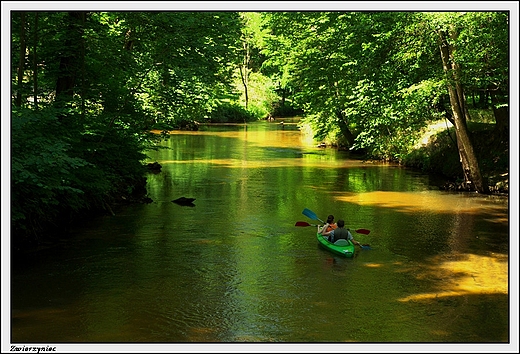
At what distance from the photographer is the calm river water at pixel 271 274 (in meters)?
9.95

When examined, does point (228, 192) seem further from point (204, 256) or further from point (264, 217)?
point (204, 256)

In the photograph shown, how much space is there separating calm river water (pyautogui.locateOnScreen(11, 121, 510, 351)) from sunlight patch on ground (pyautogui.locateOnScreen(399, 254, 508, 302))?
4 centimetres

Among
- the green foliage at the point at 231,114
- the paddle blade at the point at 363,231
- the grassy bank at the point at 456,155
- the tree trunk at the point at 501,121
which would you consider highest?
the green foliage at the point at 231,114

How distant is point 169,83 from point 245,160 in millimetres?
12291

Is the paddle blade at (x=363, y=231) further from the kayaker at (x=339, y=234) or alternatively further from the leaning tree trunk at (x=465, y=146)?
the leaning tree trunk at (x=465, y=146)

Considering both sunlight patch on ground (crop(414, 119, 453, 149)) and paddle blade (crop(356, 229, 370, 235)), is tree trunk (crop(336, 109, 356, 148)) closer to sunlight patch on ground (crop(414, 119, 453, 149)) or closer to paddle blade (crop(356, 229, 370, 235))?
sunlight patch on ground (crop(414, 119, 453, 149))

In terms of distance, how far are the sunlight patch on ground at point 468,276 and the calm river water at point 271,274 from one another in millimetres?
39

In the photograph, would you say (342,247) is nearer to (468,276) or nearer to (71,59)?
(468,276)

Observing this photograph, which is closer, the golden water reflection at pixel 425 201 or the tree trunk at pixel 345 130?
the golden water reflection at pixel 425 201

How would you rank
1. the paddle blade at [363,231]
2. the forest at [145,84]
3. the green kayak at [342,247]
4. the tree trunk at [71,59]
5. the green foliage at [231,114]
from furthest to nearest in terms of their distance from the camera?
the green foliage at [231,114] < the tree trunk at [71,59] < the paddle blade at [363,231] < the forest at [145,84] < the green kayak at [342,247]

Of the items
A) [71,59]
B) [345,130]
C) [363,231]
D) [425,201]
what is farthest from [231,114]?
[363,231]

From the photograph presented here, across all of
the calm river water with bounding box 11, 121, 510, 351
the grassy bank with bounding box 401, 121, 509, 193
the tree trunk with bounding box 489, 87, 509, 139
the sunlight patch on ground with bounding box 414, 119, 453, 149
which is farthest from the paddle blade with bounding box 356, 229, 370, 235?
the sunlight patch on ground with bounding box 414, 119, 453, 149

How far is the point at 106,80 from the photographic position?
18.6 metres

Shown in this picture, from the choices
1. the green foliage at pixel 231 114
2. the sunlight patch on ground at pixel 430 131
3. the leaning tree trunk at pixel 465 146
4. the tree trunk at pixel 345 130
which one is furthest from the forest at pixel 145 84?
the green foliage at pixel 231 114
